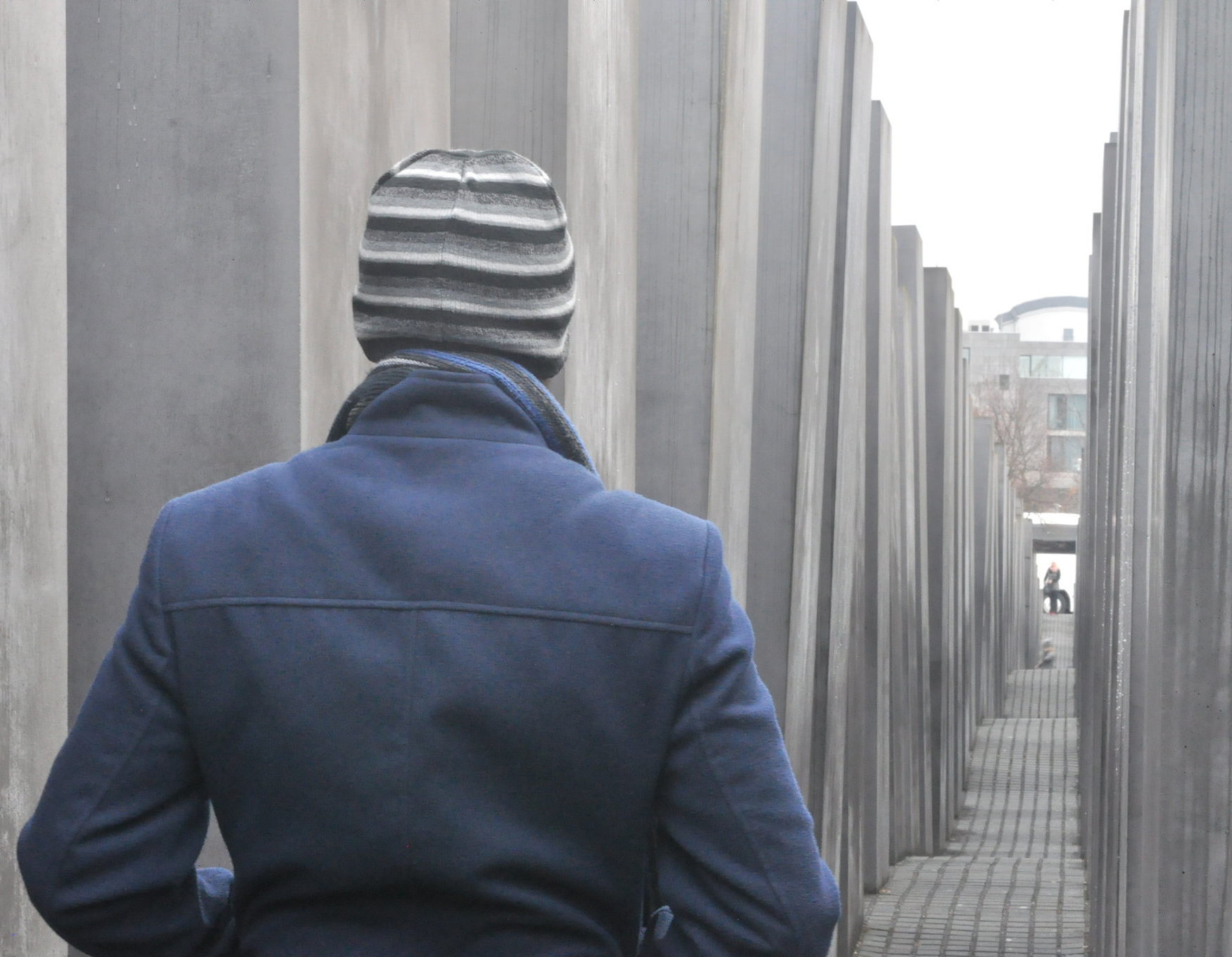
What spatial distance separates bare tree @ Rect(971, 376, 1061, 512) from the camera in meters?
76.3

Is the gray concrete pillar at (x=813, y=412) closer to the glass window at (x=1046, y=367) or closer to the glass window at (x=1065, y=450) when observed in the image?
the glass window at (x=1065, y=450)

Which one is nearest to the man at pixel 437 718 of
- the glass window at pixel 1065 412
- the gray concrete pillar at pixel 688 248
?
the gray concrete pillar at pixel 688 248

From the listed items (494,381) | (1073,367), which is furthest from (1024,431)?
(494,381)

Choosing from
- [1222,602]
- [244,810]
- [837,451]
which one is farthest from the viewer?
[837,451]

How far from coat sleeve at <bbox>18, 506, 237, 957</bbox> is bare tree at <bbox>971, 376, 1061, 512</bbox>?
231 feet

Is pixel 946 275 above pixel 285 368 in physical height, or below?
above

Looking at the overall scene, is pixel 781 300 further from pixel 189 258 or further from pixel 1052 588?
pixel 1052 588

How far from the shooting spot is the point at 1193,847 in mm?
4551

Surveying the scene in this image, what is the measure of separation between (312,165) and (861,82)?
23.0 feet

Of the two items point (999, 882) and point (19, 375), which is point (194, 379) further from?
point (999, 882)

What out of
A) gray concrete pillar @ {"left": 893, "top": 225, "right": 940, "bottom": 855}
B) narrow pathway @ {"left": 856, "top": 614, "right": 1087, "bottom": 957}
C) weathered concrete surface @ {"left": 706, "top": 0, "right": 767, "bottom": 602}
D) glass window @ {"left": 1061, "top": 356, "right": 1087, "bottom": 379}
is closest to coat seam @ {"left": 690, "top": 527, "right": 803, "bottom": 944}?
weathered concrete surface @ {"left": 706, "top": 0, "right": 767, "bottom": 602}

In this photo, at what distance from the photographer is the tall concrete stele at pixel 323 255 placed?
9.44 ft

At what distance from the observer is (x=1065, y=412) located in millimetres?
99750

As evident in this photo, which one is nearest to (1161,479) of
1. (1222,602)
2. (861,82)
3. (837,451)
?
(1222,602)
